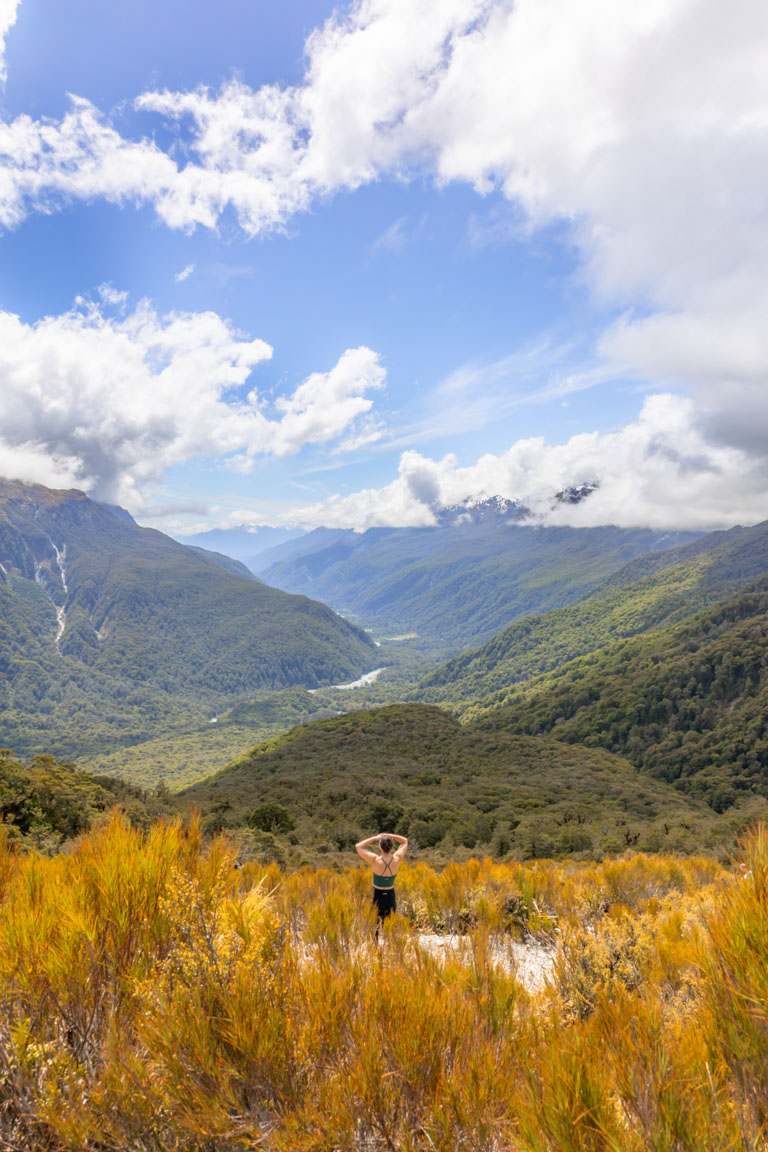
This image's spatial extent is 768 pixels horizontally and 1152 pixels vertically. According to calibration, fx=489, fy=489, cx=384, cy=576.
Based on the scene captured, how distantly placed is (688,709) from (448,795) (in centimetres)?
8119

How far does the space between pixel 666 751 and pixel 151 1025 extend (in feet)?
354

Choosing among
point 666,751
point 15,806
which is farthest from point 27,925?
point 666,751

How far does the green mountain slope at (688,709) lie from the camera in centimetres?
7888

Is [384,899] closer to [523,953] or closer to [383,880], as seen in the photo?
[383,880]

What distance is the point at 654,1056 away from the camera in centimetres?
187

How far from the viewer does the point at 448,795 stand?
137ft

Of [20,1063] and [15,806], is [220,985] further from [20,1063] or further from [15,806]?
[15,806]

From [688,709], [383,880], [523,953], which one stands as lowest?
[688,709]

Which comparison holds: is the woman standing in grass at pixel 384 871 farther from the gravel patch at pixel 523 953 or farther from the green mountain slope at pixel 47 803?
Result: the green mountain slope at pixel 47 803

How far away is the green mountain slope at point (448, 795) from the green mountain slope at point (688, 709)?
19.4m

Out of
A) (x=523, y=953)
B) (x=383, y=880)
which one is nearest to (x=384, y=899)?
(x=383, y=880)

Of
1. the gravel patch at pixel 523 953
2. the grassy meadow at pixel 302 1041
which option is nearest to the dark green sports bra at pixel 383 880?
the gravel patch at pixel 523 953

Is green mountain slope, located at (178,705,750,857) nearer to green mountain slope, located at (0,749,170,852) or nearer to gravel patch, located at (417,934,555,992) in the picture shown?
green mountain slope, located at (0,749,170,852)

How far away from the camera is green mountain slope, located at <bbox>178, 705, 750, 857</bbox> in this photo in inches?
1050
